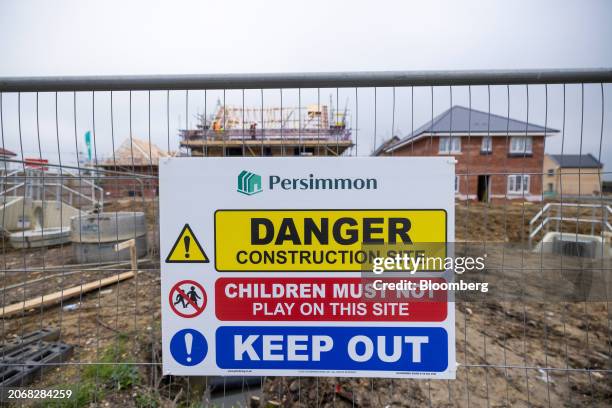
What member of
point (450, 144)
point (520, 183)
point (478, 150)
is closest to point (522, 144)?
point (520, 183)

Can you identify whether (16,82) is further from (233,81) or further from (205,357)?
(205,357)

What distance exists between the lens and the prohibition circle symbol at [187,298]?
1942 mm

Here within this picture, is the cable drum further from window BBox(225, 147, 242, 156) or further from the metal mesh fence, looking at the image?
window BBox(225, 147, 242, 156)

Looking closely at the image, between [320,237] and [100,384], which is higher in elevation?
[320,237]

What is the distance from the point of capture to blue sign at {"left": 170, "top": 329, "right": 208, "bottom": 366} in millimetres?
1975

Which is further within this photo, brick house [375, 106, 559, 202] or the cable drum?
the cable drum

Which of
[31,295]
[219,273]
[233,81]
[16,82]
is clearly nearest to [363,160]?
[233,81]

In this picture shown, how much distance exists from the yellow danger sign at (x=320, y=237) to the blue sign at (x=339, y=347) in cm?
41

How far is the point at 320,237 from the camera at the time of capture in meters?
1.91

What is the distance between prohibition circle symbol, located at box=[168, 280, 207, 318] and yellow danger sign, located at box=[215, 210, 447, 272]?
200 millimetres

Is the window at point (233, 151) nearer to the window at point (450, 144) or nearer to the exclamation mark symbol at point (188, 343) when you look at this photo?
the exclamation mark symbol at point (188, 343)

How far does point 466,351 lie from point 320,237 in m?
2.65

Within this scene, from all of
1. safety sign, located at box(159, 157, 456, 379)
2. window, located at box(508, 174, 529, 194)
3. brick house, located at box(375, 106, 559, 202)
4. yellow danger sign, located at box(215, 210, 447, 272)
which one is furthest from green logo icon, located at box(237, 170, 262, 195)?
window, located at box(508, 174, 529, 194)

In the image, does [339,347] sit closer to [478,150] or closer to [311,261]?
[311,261]
